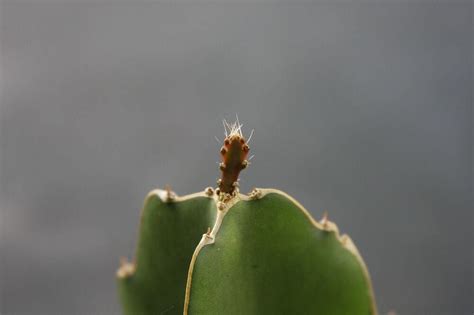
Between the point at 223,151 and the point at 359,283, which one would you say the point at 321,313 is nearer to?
the point at 359,283

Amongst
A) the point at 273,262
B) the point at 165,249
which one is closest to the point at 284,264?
the point at 273,262

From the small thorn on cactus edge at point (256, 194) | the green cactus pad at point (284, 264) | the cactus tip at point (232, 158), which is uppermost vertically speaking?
the cactus tip at point (232, 158)

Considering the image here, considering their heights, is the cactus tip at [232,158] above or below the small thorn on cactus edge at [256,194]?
above

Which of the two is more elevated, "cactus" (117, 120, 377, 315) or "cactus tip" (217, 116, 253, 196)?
"cactus tip" (217, 116, 253, 196)

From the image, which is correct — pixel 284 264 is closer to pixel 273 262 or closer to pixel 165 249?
pixel 273 262

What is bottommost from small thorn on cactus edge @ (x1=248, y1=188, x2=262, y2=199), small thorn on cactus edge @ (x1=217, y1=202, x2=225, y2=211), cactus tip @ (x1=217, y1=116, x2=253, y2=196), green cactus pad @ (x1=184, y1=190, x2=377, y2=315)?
green cactus pad @ (x1=184, y1=190, x2=377, y2=315)
